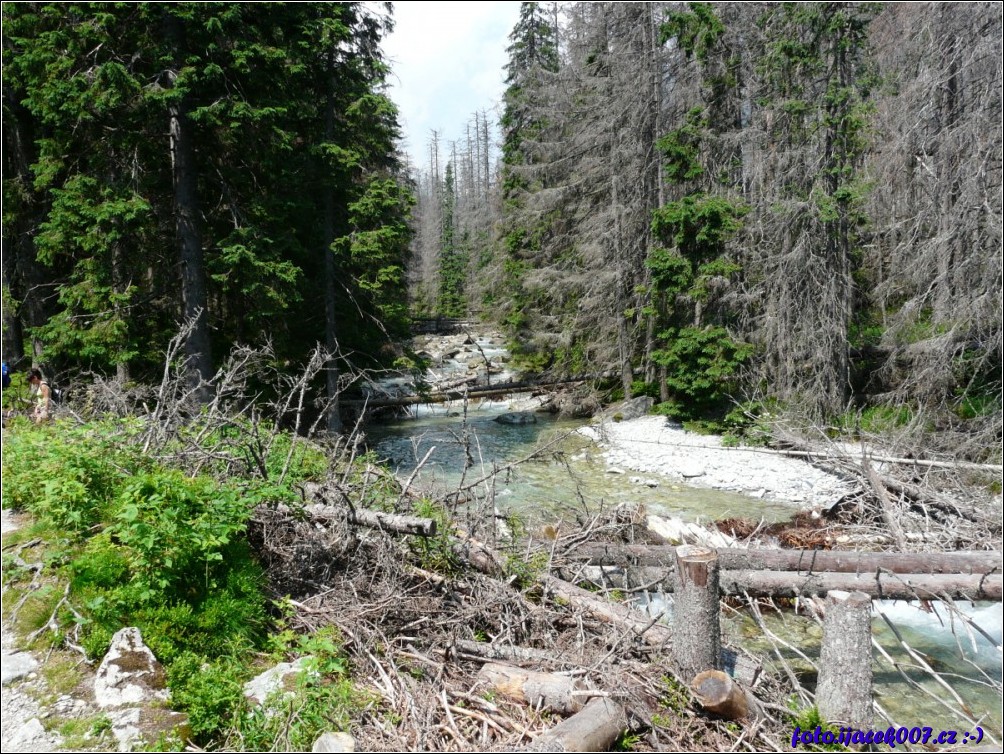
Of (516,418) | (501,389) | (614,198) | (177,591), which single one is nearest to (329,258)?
(501,389)

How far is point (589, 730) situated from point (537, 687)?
55cm

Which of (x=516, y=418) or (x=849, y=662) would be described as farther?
(x=516, y=418)

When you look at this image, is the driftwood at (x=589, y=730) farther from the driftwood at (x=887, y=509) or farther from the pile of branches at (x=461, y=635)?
the driftwood at (x=887, y=509)

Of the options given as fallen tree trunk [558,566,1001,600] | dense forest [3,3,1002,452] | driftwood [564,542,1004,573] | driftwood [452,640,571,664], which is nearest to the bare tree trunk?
dense forest [3,3,1002,452]

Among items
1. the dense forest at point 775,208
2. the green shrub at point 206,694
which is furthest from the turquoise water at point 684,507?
the dense forest at point 775,208

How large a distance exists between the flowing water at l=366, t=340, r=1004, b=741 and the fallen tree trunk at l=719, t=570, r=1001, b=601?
27cm

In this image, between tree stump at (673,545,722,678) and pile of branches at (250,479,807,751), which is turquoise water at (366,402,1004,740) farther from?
tree stump at (673,545,722,678)

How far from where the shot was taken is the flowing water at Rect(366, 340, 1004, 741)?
5574 millimetres

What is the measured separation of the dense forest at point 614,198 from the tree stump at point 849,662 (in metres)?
7.47

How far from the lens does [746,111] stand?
683 inches

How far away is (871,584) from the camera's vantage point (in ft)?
19.1

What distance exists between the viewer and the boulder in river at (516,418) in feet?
65.7

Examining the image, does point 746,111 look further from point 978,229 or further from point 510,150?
point 510,150

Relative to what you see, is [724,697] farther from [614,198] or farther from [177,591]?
[614,198]
